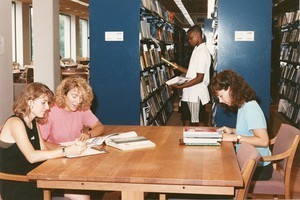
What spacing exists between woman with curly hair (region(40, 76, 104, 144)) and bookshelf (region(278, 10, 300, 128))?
5385 millimetres

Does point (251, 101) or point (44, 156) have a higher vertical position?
point (251, 101)

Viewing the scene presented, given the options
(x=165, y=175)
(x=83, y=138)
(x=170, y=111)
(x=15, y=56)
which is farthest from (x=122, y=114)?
(x=15, y=56)

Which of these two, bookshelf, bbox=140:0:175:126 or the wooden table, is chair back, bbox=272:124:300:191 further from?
bookshelf, bbox=140:0:175:126

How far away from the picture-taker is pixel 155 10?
267 inches

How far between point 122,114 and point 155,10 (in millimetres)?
2349

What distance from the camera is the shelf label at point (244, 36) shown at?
4.93 metres

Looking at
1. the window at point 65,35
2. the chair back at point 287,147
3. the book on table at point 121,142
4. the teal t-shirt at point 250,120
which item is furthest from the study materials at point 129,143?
the window at point 65,35

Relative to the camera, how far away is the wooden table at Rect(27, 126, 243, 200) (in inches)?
78.8

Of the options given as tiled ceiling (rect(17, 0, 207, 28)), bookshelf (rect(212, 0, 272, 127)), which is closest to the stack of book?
bookshelf (rect(212, 0, 272, 127))

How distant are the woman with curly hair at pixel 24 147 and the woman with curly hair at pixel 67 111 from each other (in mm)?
480

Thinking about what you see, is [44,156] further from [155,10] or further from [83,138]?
[155,10]

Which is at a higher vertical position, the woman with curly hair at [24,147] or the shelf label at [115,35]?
the shelf label at [115,35]

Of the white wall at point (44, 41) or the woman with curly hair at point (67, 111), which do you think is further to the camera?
the white wall at point (44, 41)

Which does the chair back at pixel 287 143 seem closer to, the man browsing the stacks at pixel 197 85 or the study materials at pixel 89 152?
the study materials at pixel 89 152
